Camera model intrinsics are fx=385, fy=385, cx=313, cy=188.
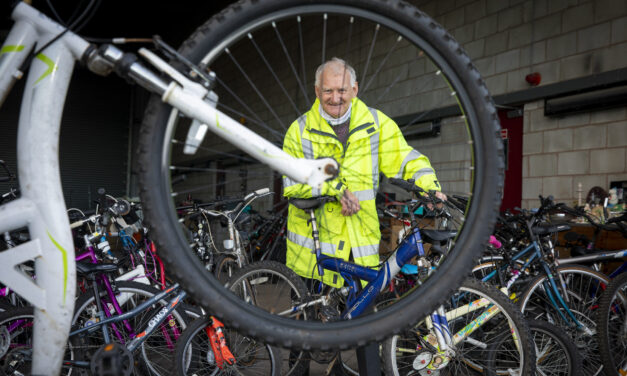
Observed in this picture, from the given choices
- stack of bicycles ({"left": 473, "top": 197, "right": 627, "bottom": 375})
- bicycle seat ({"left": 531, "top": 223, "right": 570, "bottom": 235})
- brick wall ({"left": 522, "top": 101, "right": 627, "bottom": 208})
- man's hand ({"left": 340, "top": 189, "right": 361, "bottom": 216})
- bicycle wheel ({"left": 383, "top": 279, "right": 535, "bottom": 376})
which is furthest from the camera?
brick wall ({"left": 522, "top": 101, "right": 627, "bottom": 208})

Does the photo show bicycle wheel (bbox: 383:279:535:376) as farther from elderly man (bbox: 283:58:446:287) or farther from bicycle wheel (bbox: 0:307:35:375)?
bicycle wheel (bbox: 0:307:35:375)

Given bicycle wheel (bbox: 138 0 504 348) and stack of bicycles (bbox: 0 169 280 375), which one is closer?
bicycle wheel (bbox: 138 0 504 348)

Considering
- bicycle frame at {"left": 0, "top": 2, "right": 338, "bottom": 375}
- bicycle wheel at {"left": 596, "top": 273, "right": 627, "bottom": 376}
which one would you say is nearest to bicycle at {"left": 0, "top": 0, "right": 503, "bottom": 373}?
bicycle frame at {"left": 0, "top": 2, "right": 338, "bottom": 375}

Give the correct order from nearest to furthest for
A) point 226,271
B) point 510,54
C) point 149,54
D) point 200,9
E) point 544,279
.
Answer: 1. point 149,54
2. point 544,279
3. point 226,271
4. point 510,54
5. point 200,9

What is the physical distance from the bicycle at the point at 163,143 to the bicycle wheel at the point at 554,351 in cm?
120

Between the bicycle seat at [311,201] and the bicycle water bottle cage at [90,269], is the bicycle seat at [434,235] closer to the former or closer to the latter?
the bicycle seat at [311,201]

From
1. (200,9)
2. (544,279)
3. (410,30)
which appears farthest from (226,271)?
(200,9)

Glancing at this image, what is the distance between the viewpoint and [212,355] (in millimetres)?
1729

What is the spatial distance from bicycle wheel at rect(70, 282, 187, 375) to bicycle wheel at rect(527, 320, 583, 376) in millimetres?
1591

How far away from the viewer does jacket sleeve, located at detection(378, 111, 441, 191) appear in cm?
147

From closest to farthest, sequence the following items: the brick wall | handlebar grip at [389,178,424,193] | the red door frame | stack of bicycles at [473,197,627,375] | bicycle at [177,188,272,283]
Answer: handlebar grip at [389,178,424,193] < stack of bicycles at [473,197,627,375] < bicycle at [177,188,272,283] < the brick wall < the red door frame

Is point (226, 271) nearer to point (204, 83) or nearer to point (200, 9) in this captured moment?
A: point (204, 83)

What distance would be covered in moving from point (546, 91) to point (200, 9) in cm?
761

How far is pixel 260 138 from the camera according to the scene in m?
0.72
